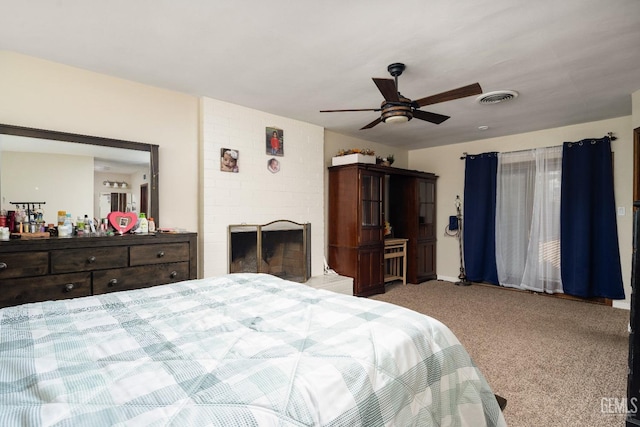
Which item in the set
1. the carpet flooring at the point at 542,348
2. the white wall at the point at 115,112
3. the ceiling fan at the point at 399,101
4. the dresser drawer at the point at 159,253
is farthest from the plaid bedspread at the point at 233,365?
the white wall at the point at 115,112

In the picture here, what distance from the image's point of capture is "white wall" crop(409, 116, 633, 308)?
4.11 metres

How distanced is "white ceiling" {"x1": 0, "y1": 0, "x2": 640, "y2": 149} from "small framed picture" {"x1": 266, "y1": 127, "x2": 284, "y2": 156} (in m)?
0.58

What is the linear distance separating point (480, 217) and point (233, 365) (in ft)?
17.4

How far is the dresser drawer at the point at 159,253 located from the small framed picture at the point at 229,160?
112 centimetres

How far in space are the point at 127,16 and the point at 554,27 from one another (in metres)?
2.85

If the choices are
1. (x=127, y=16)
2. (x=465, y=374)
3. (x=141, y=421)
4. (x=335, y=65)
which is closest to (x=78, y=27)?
(x=127, y=16)

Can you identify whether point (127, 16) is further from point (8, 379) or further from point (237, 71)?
point (8, 379)

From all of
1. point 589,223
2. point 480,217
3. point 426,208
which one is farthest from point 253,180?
point 589,223

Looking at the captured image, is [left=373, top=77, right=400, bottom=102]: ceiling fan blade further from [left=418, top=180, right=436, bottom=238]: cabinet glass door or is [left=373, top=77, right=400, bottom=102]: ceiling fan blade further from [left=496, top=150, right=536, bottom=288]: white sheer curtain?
[left=496, top=150, right=536, bottom=288]: white sheer curtain

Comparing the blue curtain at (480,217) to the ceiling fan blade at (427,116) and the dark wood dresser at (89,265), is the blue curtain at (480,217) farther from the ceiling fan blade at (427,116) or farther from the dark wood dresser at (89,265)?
the dark wood dresser at (89,265)

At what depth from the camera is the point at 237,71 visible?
287 cm

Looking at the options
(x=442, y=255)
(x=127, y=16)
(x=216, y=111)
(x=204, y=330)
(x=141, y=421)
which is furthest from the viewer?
(x=442, y=255)

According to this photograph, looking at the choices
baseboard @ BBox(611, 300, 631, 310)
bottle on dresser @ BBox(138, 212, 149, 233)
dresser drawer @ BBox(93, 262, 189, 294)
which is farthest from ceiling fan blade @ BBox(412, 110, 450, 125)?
baseboard @ BBox(611, 300, 631, 310)

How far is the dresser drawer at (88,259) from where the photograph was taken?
92.0 inches
